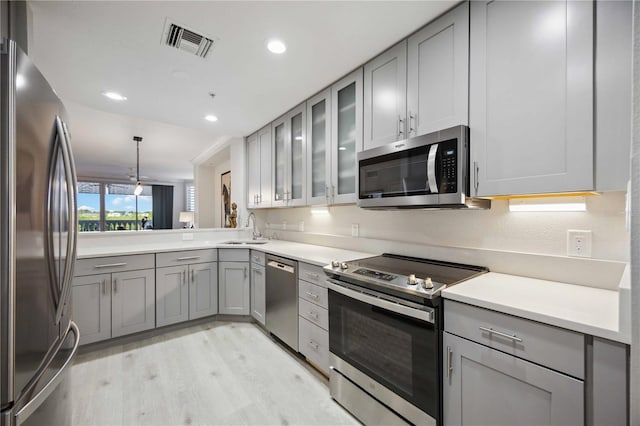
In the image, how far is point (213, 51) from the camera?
1896 millimetres

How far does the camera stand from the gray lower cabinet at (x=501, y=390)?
0.95m

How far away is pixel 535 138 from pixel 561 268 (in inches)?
26.1

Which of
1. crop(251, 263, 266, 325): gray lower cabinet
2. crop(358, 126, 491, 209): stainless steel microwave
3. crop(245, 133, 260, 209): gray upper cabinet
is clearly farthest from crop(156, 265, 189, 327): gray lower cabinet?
crop(358, 126, 491, 209): stainless steel microwave

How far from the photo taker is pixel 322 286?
2008 mm

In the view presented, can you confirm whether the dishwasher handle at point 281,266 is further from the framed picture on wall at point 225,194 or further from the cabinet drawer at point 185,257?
the framed picture on wall at point 225,194

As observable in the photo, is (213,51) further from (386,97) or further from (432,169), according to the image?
(432,169)

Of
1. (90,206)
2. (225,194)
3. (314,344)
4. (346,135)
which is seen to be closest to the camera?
(314,344)

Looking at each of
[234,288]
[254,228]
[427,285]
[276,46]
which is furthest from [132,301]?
[427,285]

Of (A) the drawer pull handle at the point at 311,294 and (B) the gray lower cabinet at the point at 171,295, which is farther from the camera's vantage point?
(B) the gray lower cabinet at the point at 171,295

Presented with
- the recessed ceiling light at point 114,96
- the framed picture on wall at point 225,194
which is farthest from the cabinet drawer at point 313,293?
Result: the framed picture on wall at point 225,194

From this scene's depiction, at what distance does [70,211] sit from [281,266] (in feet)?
4.96

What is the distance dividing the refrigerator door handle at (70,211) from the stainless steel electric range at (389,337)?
4.28 feet

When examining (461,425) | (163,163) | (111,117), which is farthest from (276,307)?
(163,163)

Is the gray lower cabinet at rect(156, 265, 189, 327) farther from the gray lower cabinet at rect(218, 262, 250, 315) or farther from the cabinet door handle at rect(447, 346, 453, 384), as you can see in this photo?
the cabinet door handle at rect(447, 346, 453, 384)
